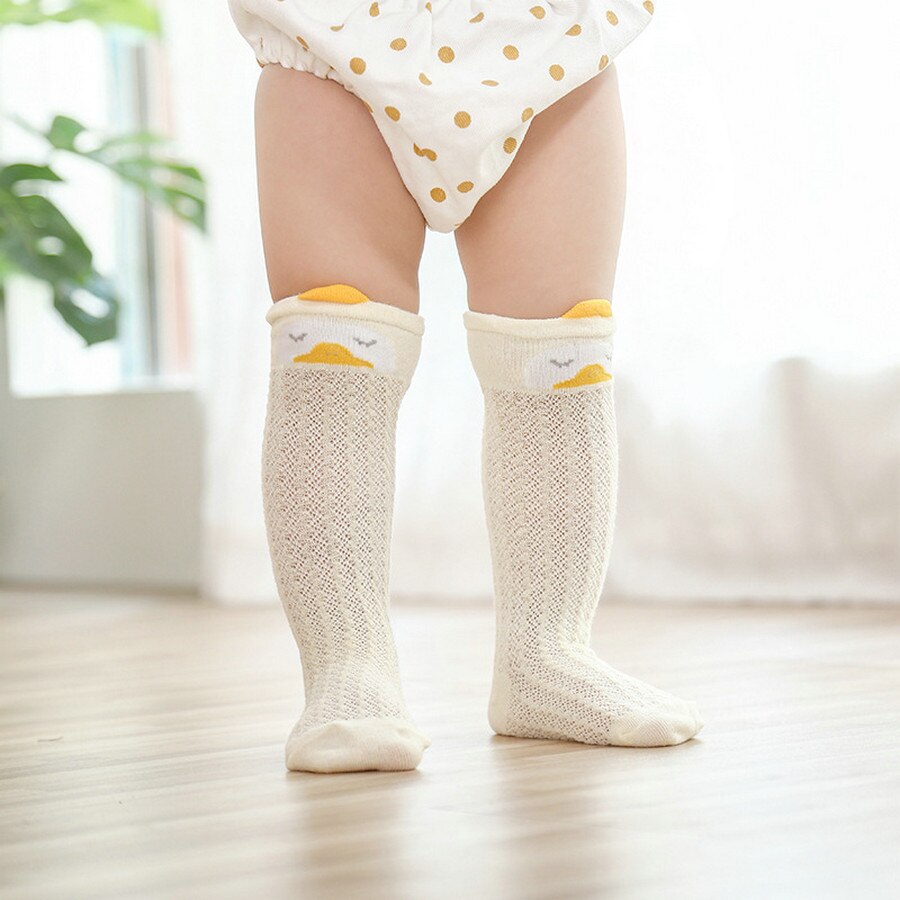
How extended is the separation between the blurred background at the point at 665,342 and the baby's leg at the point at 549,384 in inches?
39.8

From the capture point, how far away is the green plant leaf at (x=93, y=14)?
2602 mm

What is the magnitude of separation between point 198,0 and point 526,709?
5.98 feet

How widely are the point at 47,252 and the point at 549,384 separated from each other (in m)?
1.65

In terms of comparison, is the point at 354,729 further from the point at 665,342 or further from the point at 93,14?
the point at 93,14

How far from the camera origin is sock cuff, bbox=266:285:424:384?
108cm

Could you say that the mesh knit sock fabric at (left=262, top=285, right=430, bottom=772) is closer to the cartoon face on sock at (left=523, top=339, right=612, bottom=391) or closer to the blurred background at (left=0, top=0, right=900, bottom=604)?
the cartoon face on sock at (left=523, top=339, right=612, bottom=391)

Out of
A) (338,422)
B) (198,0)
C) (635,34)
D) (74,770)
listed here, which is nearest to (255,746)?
(74,770)

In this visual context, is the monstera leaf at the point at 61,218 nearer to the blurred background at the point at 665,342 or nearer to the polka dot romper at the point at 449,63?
the blurred background at the point at 665,342

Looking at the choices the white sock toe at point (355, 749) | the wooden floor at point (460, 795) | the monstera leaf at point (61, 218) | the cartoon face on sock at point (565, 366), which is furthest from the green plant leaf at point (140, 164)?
the white sock toe at point (355, 749)

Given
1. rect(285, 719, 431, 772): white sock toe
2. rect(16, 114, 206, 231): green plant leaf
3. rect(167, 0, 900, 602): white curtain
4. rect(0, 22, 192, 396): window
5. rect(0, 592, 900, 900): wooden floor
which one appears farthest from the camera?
Answer: rect(0, 22, 192, 396): window

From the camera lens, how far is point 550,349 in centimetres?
112


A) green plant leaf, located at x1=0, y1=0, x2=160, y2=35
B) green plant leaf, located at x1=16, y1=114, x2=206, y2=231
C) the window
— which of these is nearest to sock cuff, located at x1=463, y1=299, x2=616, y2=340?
green plant leaf, located at x1=16, y1=114, x2=206, y2=231

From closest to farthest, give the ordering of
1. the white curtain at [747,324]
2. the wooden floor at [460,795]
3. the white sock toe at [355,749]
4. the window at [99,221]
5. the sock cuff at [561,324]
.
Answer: the wooden floor at [460,795] < the white sock toe at [355,749] < the sock cuff at [561,324] < the white curtain at [747,324] < the window at [99,221]

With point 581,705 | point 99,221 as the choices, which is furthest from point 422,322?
point 99,221
